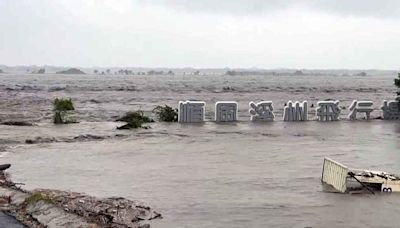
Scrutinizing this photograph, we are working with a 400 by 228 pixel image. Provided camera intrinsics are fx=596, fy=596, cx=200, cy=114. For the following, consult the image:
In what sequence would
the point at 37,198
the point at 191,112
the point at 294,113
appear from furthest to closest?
the point at 294,113, the point at 191,112, the point at 37,198

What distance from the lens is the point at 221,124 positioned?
111 feet

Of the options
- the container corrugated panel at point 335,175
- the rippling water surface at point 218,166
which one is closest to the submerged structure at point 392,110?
the rippling water surface at point 218,166

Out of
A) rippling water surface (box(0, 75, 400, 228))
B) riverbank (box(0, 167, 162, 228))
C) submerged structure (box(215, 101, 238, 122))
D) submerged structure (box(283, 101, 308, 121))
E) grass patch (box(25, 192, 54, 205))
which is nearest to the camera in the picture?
riverbank (box(0, 167, 162, 228))

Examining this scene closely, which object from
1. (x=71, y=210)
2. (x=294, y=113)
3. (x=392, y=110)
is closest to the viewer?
(x=71, y=210)

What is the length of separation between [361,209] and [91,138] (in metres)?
15.6

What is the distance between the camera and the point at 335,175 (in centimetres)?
1634

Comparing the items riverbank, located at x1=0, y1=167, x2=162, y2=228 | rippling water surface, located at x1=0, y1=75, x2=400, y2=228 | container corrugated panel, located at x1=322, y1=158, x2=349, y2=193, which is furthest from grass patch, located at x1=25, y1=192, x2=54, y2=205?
container corrugated panel, located at x1=322, y1=158, x2=349, y2=193

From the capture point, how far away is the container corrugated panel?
618 inches

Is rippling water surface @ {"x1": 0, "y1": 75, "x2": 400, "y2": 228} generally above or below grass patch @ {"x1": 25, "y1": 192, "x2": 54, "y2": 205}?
below

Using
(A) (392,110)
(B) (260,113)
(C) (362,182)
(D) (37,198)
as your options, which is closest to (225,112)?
(B) (260,113)

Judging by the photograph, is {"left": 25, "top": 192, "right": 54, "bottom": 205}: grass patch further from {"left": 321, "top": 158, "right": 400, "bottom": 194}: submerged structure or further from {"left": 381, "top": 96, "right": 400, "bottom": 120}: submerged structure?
{"left": 381, "top": 96, "right": 400, "bottom": 120}: submerged structure

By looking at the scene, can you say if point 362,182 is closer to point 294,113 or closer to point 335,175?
point 335,175

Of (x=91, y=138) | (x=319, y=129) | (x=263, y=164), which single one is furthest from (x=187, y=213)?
(x=319, y=129)

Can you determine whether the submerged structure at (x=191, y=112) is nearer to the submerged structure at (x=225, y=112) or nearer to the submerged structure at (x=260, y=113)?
the submerged structure at (x=225, y=112)
